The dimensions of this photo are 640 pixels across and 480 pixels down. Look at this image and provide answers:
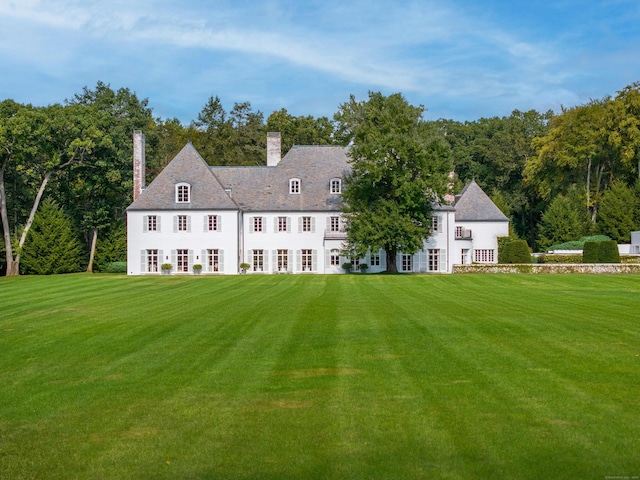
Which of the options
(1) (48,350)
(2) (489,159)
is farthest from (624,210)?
(1) (48,350)

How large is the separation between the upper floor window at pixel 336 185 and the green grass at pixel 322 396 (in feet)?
106

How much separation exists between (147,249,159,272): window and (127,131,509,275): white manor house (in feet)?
0.13

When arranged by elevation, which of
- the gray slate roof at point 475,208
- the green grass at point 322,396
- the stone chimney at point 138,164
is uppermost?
the stone chimney at point 138,164

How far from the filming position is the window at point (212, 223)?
45625 mm

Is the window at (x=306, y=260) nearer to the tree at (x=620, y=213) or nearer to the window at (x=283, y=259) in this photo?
the window at (x=283, y=259)

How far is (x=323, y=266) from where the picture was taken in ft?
156

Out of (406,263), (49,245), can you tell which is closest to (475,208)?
(406,263)

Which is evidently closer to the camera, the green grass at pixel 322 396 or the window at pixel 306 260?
the green grass at pixel 322 396

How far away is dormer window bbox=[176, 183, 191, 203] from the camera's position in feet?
150

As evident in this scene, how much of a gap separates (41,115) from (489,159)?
144 ft

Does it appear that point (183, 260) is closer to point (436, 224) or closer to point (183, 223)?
point (183, 223)

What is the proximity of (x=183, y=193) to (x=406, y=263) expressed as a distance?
15498 millimetres

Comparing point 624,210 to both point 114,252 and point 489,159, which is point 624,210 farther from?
point 114,252

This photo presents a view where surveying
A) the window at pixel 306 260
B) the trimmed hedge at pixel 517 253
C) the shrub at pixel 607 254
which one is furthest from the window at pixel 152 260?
the shrub at pixel 607 254
